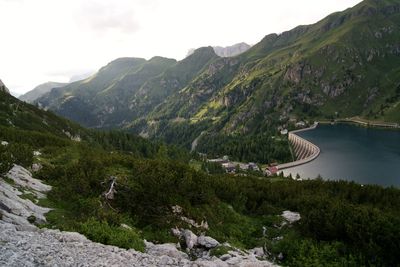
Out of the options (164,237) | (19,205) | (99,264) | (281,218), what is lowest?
(281,218)

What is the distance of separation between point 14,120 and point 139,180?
89.3m

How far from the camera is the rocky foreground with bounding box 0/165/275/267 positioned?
61.1ft

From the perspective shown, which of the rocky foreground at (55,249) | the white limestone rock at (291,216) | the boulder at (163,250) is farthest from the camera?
the white limestone rock at (291,216)

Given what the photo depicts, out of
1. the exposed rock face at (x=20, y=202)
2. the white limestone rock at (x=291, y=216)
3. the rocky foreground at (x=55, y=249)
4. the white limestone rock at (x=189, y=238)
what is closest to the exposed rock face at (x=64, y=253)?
the rocky foreground at (x=55, y=249)

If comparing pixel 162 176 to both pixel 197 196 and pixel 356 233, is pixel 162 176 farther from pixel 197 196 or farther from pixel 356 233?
pixel 356 233

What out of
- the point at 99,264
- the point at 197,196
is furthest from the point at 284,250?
the point at 99,264

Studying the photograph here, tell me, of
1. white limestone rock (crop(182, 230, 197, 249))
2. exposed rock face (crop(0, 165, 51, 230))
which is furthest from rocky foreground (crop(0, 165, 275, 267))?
white limestone rock (crop(182, 230, 197, 249))

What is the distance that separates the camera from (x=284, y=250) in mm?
32031

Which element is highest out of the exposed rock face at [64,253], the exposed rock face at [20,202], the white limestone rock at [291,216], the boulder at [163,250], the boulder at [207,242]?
the exposed rock face at [20,202]

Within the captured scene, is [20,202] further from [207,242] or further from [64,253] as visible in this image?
[207,242]

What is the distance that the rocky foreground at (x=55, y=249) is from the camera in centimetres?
1861

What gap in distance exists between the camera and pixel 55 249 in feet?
65.4

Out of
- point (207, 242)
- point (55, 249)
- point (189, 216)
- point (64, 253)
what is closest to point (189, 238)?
point (207, 242)

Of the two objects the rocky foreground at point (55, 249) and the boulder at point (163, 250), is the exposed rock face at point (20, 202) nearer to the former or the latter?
the rocky foreground at point (55, 249)
